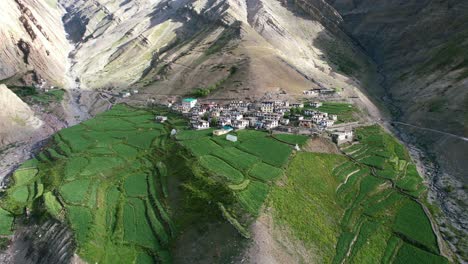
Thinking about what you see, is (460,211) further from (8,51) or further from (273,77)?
(8,51)

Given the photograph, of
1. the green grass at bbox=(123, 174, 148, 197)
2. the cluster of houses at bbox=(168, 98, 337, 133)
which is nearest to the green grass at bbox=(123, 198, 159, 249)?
the green grass at bbox=(123, 174, 148, 197)

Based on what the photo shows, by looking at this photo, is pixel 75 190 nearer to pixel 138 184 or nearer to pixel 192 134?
pixel 138 184

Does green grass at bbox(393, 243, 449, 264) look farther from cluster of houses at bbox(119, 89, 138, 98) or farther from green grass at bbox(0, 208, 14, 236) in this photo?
cluster of houses at bbox(119, 89, 138, 98)

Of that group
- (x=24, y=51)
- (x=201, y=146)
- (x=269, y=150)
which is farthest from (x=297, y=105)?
(x=24, y=51)

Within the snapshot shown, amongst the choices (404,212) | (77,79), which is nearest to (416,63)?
(404,212)

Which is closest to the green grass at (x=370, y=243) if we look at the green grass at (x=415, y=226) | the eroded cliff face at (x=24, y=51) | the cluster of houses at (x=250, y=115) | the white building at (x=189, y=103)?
the green grass at (x=415, y=226)
